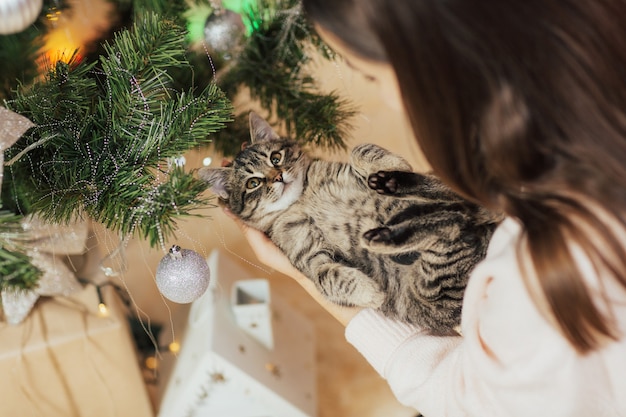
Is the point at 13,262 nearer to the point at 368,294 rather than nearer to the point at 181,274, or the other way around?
the point at 181,274

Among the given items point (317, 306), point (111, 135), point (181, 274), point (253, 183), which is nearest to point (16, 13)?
point (111, 135)

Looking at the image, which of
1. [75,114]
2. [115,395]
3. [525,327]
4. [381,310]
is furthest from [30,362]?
[525,327]

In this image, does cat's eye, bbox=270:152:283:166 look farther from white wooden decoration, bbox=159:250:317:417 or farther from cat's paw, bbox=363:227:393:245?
white wooden decoration, bbox=159:250:317:417

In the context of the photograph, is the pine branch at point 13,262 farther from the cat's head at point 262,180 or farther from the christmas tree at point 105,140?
the cat's head at point 262,180

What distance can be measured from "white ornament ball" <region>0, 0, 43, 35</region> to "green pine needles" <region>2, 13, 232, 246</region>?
0.10 meters

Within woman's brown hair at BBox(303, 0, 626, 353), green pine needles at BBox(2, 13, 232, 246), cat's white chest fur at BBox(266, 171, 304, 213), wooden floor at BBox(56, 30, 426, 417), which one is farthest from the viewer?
wooden floor at BBox(56, 30, 426, 417)

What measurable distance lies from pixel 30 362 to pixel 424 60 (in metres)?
0.90

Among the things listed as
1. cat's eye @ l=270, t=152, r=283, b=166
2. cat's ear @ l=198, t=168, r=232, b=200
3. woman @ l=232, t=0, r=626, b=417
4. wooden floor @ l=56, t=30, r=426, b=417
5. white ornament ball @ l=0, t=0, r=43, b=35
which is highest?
woman @ l=232, t=0, r=626, b=417

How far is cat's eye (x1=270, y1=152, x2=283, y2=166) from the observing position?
1.05 m

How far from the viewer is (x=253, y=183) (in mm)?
1047

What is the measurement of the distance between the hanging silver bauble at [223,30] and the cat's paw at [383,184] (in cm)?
39

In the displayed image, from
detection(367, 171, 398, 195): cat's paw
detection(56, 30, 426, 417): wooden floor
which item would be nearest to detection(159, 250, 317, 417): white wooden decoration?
detection(56, 30, 426, 417): wooden floor

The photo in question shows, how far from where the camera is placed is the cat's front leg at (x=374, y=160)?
96cm

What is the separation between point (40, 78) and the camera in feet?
2.77
